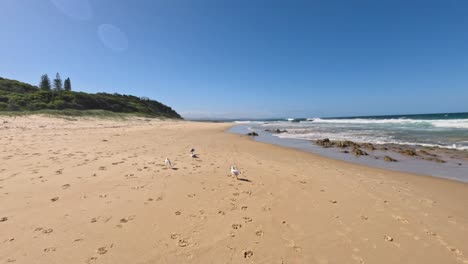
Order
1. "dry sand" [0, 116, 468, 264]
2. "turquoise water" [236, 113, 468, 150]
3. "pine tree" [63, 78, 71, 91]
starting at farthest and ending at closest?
"pine tree" [63, 78, 71, 91] → "turquoise water" [236, 113, 468, 150] → "dry sand" [0, 116, 468, 264]

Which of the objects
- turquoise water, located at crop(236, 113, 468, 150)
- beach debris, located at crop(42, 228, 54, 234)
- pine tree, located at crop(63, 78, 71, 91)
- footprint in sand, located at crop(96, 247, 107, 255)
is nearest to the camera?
footprint in sand, located at crop(96, 247, 107, 255)

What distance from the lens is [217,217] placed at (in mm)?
4512

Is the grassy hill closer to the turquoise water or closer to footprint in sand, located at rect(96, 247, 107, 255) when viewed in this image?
the turquoise water

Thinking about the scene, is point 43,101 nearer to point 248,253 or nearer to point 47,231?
point 47,231

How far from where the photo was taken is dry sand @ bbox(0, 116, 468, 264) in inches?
133

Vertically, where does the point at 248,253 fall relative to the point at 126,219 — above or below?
below

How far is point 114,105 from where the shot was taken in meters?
62.6

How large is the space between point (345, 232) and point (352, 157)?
9534mm

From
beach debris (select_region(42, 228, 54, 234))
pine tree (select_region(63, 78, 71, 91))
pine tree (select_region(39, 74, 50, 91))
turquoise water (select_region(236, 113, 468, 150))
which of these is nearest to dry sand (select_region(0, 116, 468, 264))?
beach debris (select_region(42, 228, 54, 234))

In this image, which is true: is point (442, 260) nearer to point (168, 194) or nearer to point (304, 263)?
point (304, 263)

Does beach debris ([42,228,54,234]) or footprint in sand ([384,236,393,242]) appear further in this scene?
footprint in sand ([384,236,393,242])

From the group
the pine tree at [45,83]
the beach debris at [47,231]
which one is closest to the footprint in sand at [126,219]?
the beach debris at [47,231]

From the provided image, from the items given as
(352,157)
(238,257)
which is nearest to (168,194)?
(238,257)

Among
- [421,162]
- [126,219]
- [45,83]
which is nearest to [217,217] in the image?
[126,219]
